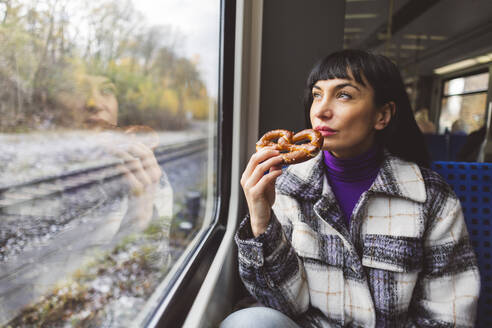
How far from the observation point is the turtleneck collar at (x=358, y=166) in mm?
1199

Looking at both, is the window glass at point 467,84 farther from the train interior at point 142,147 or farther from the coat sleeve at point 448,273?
the coat sleeve at point 448,273

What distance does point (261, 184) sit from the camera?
97cm

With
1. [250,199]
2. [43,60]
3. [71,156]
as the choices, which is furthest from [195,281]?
[43,60]

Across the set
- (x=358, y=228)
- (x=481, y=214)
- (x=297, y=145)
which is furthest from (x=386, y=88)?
(x=481, y=214)

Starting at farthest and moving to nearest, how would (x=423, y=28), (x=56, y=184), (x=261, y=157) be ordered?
1. (x=423, y=28)
2. (x=261, y=157)
3. (x=56, y=184)

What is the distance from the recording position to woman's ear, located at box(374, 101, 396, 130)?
1182 millimetres

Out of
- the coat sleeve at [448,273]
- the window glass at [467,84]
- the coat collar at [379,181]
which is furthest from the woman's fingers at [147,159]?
the window glass at [467,84]

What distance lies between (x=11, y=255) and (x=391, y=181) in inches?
45.3

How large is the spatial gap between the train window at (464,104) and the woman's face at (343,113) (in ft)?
8.03

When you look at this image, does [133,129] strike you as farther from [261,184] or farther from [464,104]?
[464,104]

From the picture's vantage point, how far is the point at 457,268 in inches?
41.2

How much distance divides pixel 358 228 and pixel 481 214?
0.58 m

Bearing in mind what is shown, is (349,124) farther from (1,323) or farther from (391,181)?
(1,323)

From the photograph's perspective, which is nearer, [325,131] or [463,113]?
[325,131]
